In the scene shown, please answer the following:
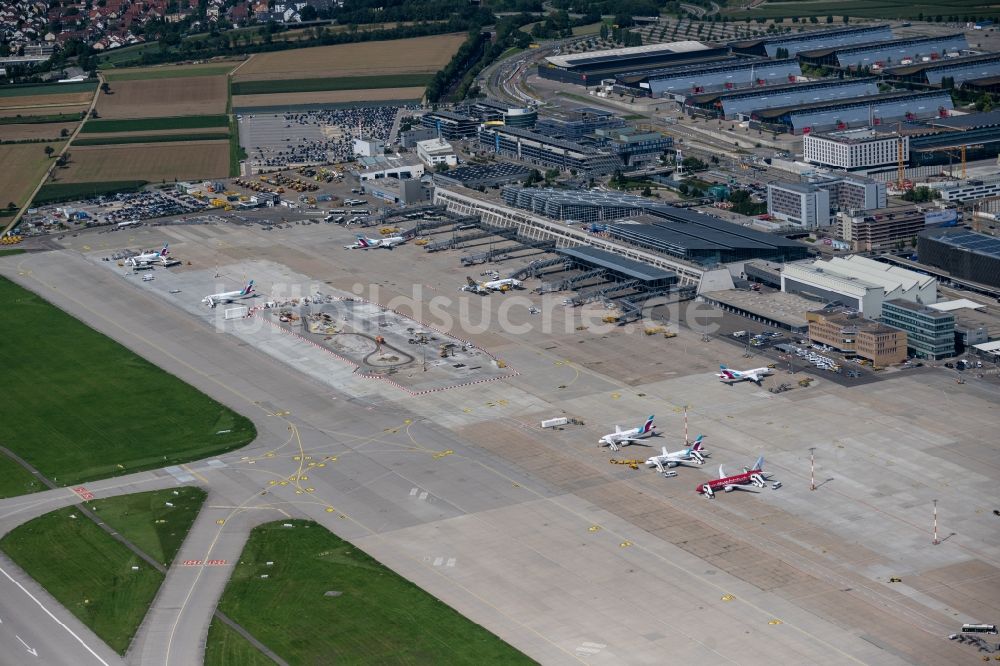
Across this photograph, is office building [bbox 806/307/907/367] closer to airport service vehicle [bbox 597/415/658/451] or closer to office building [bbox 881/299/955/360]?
office building [bbox 881/299/955/360]

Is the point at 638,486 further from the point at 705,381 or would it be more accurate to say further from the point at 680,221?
the point at 680,221

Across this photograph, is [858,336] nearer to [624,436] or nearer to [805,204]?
[624,436]

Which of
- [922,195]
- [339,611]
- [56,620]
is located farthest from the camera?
[922,195]

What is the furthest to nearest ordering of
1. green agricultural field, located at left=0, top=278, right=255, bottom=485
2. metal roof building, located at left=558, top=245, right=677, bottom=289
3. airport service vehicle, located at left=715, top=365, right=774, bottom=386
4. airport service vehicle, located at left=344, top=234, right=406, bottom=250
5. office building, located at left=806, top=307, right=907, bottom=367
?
airport service vehicle, located at left=344, top=234, right=406, bottom=250 → metal roof building, located at left=558, top=245, right=677, bottom=289 → office building, located at left=806, top=307, right=907, bottom=367 → airport service vehicle, located at left=715, top=365, right=774, bottom=386 → green agricultural field, located at left=0, top=278, right=255, bottom=485

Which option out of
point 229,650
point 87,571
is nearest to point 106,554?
point 87,571

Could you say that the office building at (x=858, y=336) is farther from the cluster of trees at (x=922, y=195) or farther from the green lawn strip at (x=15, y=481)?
the green lawn strip at (x=15, y=481)

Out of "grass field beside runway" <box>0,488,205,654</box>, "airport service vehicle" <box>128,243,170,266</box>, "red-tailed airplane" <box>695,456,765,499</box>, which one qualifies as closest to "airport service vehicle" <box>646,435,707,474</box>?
"red-tailed airplane" <box>695,456,765,499</box>
